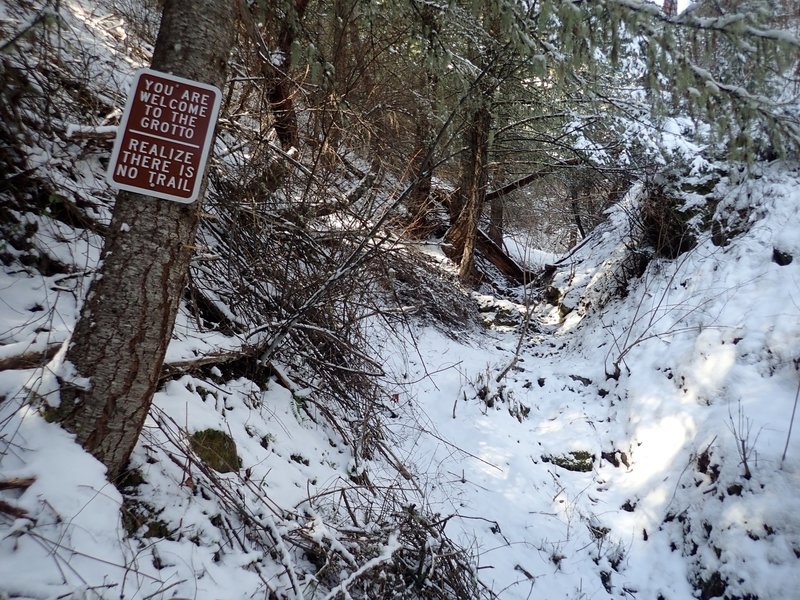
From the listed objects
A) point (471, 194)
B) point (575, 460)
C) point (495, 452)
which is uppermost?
point (471, 194)

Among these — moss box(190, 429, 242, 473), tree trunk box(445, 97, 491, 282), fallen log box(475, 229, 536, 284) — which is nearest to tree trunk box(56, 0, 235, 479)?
moss box(190, 429, 242, 473)

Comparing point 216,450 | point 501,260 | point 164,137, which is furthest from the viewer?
point 501,260

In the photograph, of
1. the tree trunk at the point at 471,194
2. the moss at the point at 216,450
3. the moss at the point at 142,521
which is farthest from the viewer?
the tree trunk at the point at 471,194

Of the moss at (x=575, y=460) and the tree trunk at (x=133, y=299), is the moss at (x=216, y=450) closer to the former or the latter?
the tree trunk at (x=133, y=299)

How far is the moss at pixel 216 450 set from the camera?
242cm

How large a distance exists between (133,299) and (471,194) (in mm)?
7920

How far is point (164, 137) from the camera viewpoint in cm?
174

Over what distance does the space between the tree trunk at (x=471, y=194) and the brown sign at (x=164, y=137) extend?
7.18 meters

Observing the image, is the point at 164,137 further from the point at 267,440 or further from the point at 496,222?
the point at 496,222

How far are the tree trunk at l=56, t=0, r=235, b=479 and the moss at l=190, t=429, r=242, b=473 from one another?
1.90 feet

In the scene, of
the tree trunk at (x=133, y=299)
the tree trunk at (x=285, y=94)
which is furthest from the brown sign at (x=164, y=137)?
the tree trunk at (x=285, y=94)

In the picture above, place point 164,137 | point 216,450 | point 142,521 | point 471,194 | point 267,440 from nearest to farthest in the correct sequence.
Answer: point 164,137 < point 142,521 < point 216,450 < point 267,440 < point 471,194

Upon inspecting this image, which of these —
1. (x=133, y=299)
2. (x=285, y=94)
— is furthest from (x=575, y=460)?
(x=285, y=94)

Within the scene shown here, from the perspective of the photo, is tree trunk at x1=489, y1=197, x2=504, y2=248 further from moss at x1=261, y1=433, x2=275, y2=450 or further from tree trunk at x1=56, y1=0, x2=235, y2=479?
tree trunk at x1=56, y1=0, x2=235, y2=479
